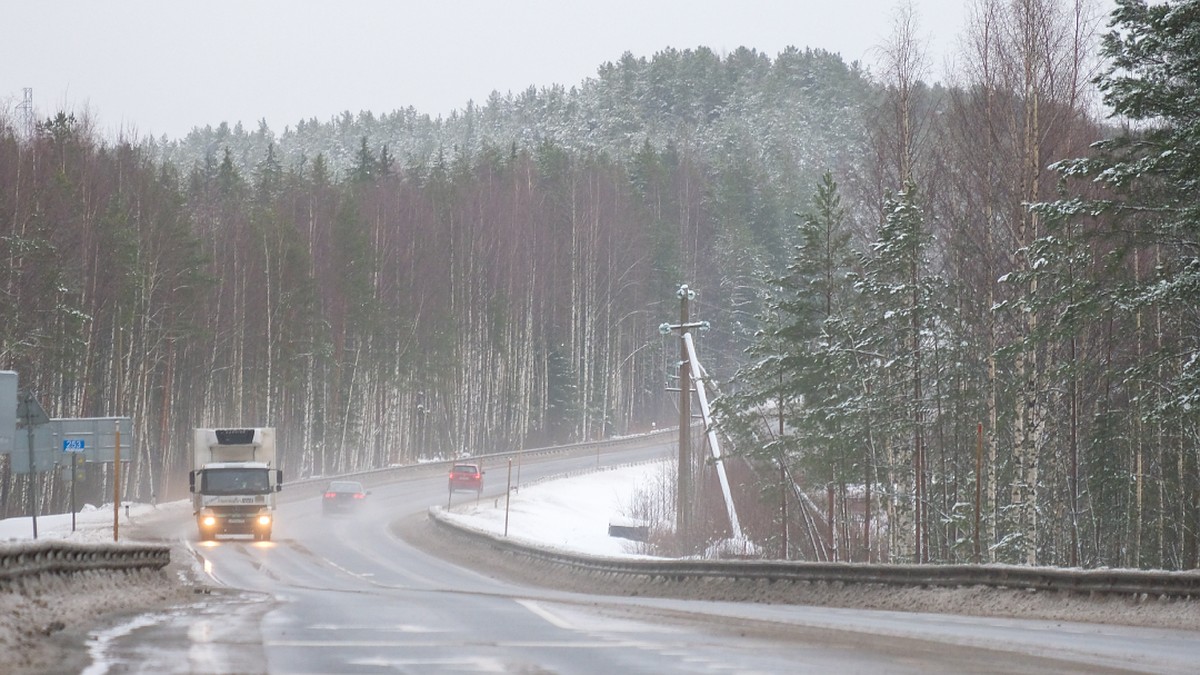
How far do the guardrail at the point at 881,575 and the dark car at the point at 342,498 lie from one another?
22.7 m

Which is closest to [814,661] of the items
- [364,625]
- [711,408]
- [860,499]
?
[364,625]

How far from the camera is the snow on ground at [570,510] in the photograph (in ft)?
196

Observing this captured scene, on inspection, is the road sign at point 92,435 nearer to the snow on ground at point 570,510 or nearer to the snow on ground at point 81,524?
the snow on ground at point 81,524

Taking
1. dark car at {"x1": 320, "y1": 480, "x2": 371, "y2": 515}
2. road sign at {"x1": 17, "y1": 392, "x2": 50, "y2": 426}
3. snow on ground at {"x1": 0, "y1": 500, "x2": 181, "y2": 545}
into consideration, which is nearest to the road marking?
road sign at {"x1": 17, "y1": 392, "x2": 50, "y2": 426}

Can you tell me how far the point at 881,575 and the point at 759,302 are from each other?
88023 mm

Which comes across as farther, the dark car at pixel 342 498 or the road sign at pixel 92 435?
the dark car at pixel 342 498

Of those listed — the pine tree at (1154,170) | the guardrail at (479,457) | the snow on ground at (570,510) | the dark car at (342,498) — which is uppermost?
the pine tree at (1154,170)

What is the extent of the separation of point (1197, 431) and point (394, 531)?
3085 centimetres

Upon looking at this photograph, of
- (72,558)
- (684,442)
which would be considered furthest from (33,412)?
(684,442)

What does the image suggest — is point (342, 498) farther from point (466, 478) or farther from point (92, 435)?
point (92, 435)

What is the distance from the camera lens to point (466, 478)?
73062 millimetres

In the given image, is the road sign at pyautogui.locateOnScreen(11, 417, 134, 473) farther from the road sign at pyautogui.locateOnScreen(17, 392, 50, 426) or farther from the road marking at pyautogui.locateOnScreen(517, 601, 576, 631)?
the road marking at pyautogui.locateOnScreen(517, 601, 576, 631)

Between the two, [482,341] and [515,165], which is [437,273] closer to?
[482,341]

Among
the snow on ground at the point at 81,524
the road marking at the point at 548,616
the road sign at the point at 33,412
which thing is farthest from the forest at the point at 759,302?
the road sign at the point at 33,412
